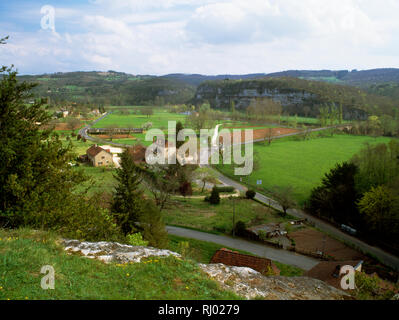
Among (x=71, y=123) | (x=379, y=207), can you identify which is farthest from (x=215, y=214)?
(x=71, y=123)

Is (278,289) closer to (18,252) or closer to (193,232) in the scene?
(18,252)

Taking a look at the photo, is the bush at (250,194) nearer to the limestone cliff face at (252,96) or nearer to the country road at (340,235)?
the country road at (340,235)

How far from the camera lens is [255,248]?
79.0 ft

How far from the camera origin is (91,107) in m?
127

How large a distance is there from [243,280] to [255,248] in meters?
18.1

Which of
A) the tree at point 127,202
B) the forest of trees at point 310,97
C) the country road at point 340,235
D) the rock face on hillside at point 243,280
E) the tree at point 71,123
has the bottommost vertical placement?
the country road at point 340,235

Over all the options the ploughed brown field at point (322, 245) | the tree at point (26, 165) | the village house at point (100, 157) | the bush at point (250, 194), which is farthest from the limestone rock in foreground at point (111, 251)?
the village house at point (100, 157)

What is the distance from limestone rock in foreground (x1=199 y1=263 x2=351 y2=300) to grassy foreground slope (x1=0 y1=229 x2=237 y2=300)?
0.48 meters

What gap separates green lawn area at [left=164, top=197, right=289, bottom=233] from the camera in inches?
1120

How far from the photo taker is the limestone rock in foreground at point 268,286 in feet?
21.0

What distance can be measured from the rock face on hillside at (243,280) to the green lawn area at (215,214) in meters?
20.1

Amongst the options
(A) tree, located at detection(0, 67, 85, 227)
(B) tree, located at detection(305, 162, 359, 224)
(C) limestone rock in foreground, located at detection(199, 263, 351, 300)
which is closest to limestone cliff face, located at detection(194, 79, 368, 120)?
(B) tree, located at detection(305, 162, 359, 224)

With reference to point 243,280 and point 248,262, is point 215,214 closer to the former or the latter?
point 248,262
